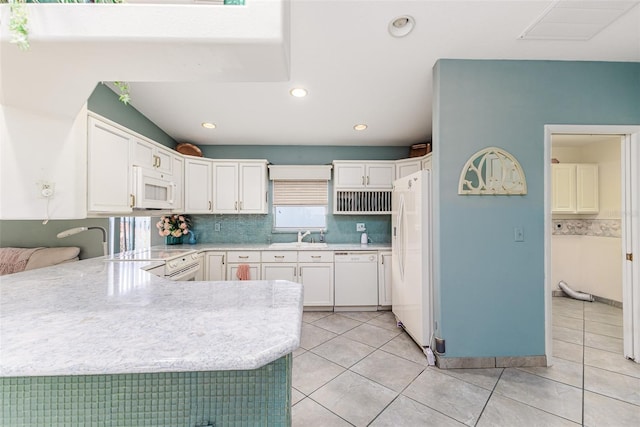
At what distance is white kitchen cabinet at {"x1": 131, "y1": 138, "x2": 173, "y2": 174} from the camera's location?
2312 mm

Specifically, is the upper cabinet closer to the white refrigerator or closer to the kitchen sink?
the white refrigerator

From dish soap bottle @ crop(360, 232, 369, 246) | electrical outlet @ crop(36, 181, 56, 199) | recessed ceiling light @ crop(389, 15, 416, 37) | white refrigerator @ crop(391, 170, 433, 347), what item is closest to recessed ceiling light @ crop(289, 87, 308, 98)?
recessed ceiling light @ crop(389, 15, 416, 37)

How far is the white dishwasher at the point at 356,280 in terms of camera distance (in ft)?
11.0

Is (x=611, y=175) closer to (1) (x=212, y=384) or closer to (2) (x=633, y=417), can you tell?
(2) (x=633, y=417)

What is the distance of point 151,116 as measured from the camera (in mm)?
2920

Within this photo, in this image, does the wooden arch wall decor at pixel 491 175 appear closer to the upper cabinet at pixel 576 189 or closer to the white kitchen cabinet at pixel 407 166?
the white kitchen cabinet at pixel 407 166

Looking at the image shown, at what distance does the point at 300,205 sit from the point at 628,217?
3504 mm

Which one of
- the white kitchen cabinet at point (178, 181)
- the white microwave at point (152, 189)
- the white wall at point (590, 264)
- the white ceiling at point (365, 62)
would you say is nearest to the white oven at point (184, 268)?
the white microwave at point (152, 189)

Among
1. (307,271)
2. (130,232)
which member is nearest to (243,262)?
(307,271)

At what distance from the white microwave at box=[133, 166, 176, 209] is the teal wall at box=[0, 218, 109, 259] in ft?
1.56

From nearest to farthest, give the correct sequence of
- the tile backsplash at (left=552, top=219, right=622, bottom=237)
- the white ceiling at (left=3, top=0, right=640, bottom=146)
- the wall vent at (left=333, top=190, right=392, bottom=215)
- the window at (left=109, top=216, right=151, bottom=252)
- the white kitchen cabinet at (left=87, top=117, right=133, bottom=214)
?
the white ceiling at (left=3, top=0, right=640, bottom=146) → the white kitchen cabinet at (left=87, top=117, right=133, bottom=214) → the window at (left=109, top=216, right=151, bottom=252) → the tile backsplash at (left=552, top=219, right=622, bottom=237) → the wall vent at (left=333, top=190, right=392, bottom=215)

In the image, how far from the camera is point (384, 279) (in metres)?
3.34

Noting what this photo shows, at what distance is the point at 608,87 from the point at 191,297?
342 centimetres

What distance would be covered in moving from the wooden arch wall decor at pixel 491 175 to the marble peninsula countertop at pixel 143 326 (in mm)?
1697
